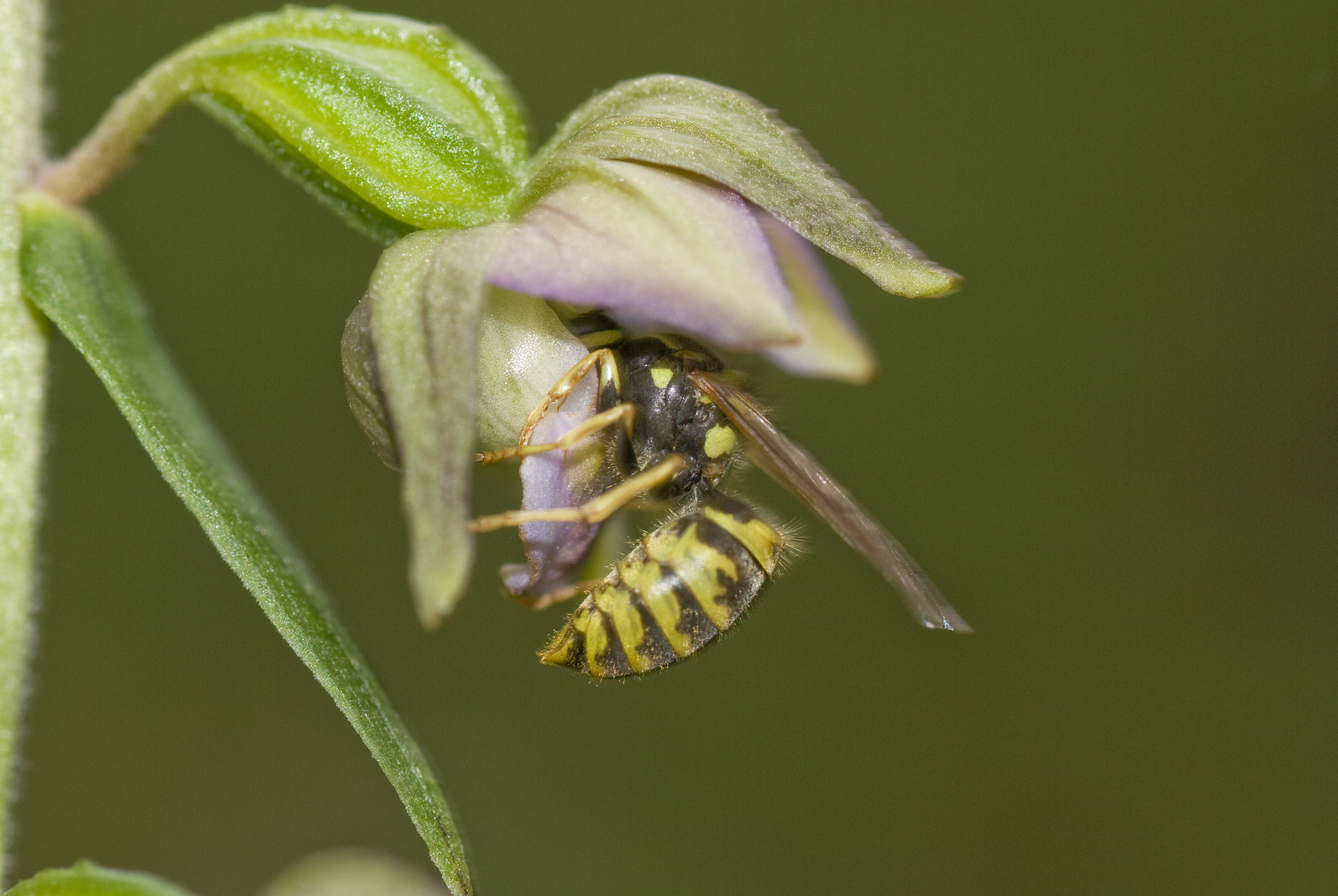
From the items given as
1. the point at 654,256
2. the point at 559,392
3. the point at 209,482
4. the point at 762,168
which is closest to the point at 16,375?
Answer: the point at 209,482

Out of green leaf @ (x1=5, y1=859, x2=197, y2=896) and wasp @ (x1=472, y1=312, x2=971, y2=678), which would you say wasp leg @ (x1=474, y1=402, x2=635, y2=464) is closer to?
wasp @ (x1=472, y1=312, x2=971, y2=678)

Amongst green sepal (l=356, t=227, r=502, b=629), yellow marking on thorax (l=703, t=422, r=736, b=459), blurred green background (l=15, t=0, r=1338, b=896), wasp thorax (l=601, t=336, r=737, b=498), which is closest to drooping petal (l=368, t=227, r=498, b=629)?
green sepal (l=356, t=227, r=502, b=629)

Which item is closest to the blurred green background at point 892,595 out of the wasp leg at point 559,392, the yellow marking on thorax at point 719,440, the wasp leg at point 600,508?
the yellow marking on thorax at point 719,440

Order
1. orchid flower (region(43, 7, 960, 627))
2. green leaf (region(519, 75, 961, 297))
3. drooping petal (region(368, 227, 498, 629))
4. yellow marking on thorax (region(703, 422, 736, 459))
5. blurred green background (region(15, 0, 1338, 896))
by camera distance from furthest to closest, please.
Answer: blurred green background (region(15, 0, 1338, 896)), yellow marking on thorax (region(703, 422, 736, 459)), green leaf (region(519, 75, 961, 297)), orchid flower (region(43, 7, 960, 627)), drooping petal (region(368, 227, 498, 629))

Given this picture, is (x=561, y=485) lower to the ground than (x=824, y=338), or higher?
lower

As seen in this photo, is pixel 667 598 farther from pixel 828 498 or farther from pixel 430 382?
pixel 430 382

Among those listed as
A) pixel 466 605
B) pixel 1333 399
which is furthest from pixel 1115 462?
pixel 466 605

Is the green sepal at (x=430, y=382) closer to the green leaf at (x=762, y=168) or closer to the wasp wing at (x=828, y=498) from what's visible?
the green leaf at (x=762, y=168)
